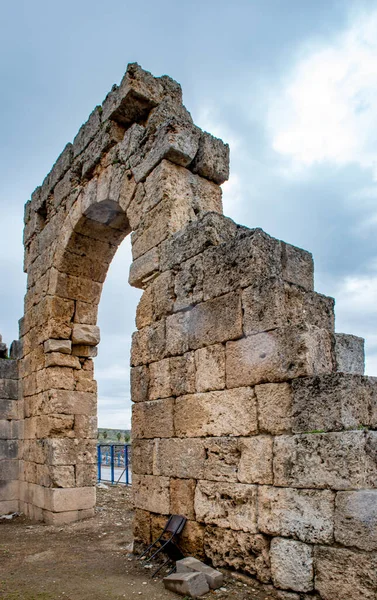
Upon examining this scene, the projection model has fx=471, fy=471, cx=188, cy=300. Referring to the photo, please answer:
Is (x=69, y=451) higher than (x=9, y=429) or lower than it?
lower

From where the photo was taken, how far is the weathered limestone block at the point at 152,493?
13.5 feet

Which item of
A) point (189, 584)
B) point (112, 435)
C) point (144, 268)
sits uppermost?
point (144, 268)

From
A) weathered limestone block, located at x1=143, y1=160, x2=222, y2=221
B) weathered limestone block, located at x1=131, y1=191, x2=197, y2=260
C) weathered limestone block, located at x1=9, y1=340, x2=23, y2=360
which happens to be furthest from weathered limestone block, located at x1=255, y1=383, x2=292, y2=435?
weathered limestone block, located at x1=9, y1=340, x2=23, y2=360

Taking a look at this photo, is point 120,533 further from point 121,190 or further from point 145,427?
point 121,190

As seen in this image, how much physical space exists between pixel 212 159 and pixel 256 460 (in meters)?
3.32

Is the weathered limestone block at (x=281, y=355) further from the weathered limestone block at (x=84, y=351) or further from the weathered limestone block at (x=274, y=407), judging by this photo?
the weathered limestone block at (x=84, y=351)

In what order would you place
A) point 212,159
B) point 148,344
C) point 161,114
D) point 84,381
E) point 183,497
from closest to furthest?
1. point 183,497
2. point 148,344
3. point 212,159
4. point 161,114
5. point 84,381

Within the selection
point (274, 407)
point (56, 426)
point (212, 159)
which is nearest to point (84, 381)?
point (56, 426)

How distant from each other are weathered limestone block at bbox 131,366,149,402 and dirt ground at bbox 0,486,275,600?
4.73 feet

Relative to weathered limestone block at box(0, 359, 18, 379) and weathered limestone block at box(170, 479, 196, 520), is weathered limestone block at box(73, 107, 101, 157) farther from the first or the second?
weathered limestone block at box(170, 479, 196, 520)

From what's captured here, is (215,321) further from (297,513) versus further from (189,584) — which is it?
(189,584)

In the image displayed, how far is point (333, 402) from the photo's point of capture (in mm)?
2900

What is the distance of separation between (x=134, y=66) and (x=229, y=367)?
13.5 feet

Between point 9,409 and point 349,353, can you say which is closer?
point 349,353
